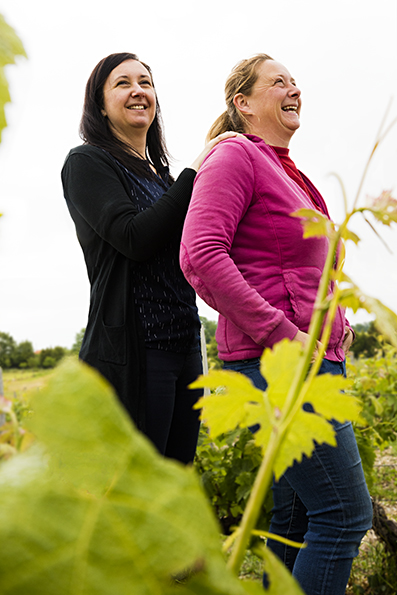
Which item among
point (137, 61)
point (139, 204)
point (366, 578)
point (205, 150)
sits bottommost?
point (366, 578)

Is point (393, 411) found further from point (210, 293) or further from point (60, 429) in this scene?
point (60, 429)

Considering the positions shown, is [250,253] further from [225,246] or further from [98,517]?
[98,517]

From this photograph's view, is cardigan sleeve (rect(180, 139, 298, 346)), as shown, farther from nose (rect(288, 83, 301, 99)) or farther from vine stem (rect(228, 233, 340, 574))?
vine stem (rect(228, 233, 340, 574))

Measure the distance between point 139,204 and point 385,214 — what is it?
1284mm

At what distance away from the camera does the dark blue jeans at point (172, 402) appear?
4.70 ft

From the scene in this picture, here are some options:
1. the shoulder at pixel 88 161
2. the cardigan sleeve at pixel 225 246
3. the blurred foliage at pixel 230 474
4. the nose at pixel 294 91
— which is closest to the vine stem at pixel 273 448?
the cardigan sleeve at pixel 225 246

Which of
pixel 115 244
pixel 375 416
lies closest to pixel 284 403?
pixel 115 244

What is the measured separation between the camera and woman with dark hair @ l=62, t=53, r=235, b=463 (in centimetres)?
138

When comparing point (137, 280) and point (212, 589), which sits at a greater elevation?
point (212, 589)

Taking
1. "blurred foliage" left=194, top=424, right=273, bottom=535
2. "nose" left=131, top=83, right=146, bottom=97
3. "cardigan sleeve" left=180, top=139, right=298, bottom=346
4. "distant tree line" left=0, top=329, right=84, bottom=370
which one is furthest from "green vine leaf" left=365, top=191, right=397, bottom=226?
"distant tree line" left=0, top=329, right=84, bottom=370

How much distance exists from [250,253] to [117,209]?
0.37 metres

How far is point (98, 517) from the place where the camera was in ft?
0.48

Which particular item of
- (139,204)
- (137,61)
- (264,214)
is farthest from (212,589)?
(137,61)

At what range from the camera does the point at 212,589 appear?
155 millimetres
